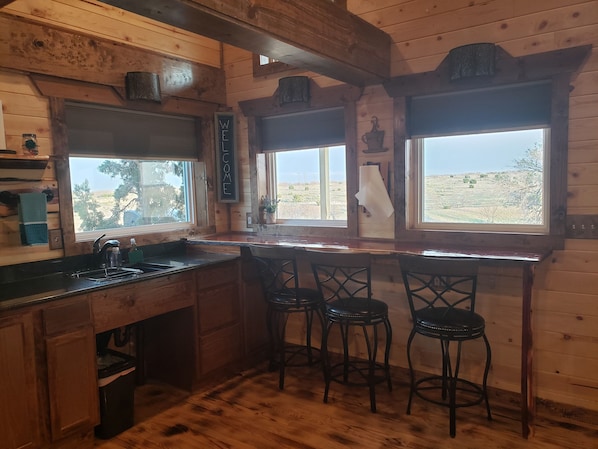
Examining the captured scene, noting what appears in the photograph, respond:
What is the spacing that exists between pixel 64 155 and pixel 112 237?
2.18 feet

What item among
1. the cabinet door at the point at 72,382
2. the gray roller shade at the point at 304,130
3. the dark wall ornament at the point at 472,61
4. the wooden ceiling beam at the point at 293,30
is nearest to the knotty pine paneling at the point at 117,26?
the gray roller shade at the point at 304,130

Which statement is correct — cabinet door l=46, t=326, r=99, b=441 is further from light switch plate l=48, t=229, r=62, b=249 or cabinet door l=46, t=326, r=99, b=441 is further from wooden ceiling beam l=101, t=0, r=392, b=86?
wooden ceiling beam l=101, t=0, r=392, b=86

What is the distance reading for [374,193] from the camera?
11.0 feet

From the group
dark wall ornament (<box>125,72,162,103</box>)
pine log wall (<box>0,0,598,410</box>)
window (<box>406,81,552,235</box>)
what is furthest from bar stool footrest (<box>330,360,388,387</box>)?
dark wall ornament (<box>125,72,162,103</box>)

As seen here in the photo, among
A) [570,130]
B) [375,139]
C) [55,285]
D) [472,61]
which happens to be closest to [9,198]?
[55,285]

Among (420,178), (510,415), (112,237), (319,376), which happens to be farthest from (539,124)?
(112,237)

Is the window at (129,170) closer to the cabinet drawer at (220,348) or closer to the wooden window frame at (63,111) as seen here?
the wooden window frame at (63,111)

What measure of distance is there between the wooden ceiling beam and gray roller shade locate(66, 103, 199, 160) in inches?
57.4

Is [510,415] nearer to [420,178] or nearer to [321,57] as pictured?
[420,178]

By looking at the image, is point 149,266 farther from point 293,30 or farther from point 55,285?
point 293,30

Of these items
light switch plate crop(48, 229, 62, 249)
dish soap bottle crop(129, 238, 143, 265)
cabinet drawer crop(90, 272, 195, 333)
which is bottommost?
cabinet drawer crop(90, 272, 195, 333)

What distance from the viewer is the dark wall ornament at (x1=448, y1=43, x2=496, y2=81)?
110 inches

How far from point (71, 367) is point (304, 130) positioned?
2.36 m

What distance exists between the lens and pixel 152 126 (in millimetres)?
3639
